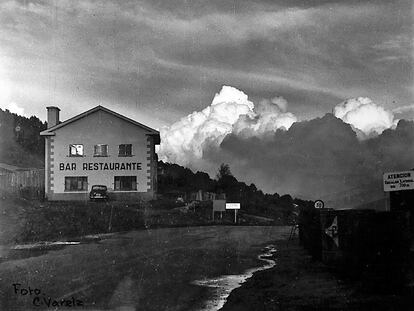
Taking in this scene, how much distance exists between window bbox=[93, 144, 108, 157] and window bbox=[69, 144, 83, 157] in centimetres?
123

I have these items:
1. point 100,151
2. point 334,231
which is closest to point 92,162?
point 100,151

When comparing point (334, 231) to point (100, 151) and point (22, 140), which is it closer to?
point (100, 151)

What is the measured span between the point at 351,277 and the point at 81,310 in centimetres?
542

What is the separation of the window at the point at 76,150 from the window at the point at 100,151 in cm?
123

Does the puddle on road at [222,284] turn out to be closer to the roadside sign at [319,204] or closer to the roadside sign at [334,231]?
the roadside sign at [334,231]

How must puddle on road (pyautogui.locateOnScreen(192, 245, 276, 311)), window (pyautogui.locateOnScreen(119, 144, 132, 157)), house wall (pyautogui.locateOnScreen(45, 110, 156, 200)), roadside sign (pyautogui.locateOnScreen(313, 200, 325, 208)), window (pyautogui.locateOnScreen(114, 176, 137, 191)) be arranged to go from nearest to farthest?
puddle on road (pyautogui.locateOnScreen(192, 245, 276, 311))
roadside sign (pyautogui.locateOnScreen(313, 200, 325, 208))
house wall (pyautogui.locateOnScreen(45, 110, 156, 200))
window (pyautogui.locateOnScreen(114, 176, 137, 191))
window (pyautogui.locateOnScreen(119, 144, 132, 157))

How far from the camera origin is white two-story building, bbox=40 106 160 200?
148 feet

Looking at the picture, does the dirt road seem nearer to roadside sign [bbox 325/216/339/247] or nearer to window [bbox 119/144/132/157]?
roadside sign [bbox 325/216/339/247]

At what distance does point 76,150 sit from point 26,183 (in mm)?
5172

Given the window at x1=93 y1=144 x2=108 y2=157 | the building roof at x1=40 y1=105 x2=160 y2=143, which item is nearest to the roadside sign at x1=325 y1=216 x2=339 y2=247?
the building roof at x1=40 y1=105 x2=160 y2=143

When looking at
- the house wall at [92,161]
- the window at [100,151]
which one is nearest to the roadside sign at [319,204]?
the house wall at [92,161]

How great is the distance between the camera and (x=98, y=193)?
44000 millimetres

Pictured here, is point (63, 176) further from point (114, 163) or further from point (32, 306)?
point (32, 306)

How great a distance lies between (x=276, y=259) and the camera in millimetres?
14484
